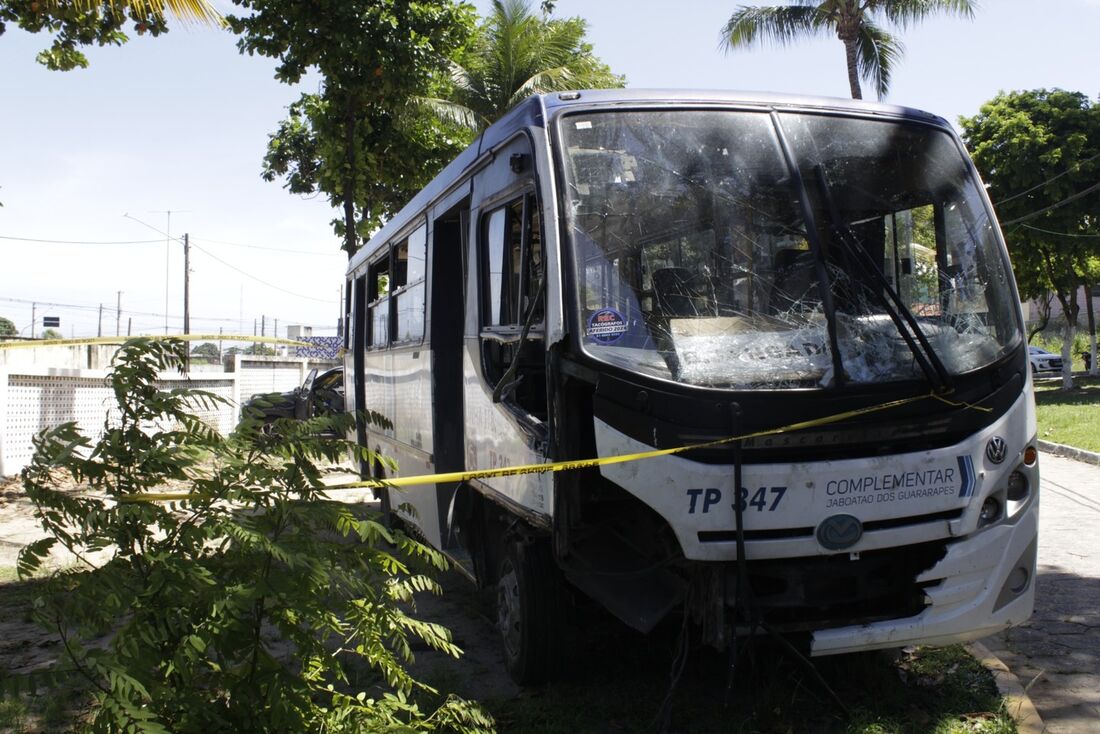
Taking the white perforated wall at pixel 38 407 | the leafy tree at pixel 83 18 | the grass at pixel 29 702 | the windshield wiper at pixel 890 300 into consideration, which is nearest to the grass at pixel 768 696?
the windshield wiper at pixel 890 300

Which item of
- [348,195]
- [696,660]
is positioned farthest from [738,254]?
[348,195]

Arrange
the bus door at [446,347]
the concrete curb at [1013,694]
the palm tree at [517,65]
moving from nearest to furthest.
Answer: the concrete curb at [1013,694]
the bus door at [446,347]
the palm tree at [517,65]

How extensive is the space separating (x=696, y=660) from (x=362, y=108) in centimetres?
1123

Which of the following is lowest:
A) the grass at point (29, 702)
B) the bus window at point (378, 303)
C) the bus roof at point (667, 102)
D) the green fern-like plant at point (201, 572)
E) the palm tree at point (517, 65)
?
the grass at point (29, 702)

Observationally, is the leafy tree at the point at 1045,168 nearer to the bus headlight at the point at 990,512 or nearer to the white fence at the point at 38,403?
the white fence at the point at 38,403

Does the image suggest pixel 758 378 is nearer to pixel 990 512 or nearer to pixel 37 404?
pixel 990 512

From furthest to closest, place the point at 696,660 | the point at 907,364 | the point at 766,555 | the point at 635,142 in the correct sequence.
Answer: the point at 696,660
the point at 635,142
the point at 907,364
the point at 766,555

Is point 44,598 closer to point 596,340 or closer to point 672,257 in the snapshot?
point 596,340

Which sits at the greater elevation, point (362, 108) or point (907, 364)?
point (362, 108)

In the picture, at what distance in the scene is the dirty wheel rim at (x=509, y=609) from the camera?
16.5 ft

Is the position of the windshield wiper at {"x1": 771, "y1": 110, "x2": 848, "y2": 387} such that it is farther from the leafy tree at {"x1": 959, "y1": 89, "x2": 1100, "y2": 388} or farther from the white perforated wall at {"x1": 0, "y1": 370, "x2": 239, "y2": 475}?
the leafy tree at {"x1": 959, "y1": 89, "x2": 1100, "y2": 388}

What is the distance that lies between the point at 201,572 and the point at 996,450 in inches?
128

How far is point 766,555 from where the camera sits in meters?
3.92

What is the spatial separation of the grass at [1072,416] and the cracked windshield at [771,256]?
37.9 feet
